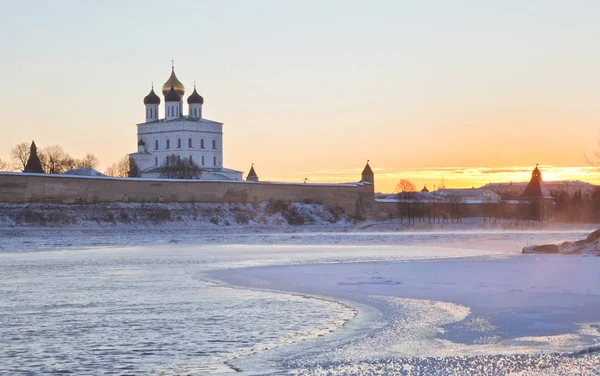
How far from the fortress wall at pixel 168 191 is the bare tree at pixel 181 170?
41.1 ft

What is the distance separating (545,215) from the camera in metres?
50.5

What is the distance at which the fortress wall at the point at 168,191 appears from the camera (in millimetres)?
37062

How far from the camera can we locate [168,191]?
137 feet

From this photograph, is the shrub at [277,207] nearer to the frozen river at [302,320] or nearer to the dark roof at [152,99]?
the dark roof at [152,99]

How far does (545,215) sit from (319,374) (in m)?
47.1

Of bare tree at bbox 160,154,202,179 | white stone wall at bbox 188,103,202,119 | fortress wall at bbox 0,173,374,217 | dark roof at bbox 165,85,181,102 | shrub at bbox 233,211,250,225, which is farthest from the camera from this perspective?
white stone wall at bbox 188,103,202,119

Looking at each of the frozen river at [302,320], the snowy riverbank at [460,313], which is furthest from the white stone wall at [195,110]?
the frozen river at [302,320]

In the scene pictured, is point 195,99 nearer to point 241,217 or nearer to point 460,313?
point 241,217

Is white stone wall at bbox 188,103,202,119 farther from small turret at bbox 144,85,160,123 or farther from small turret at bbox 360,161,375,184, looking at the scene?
small turret at bbox 360,161,375,184

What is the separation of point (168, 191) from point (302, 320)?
34728 mm

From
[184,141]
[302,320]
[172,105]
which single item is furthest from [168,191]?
[302,320]

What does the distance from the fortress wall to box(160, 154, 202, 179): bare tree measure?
12514mm

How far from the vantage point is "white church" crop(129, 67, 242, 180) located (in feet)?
206

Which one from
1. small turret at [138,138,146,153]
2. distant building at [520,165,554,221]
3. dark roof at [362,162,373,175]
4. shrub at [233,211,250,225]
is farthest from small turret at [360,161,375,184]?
small turret at [138,138,146,153]
